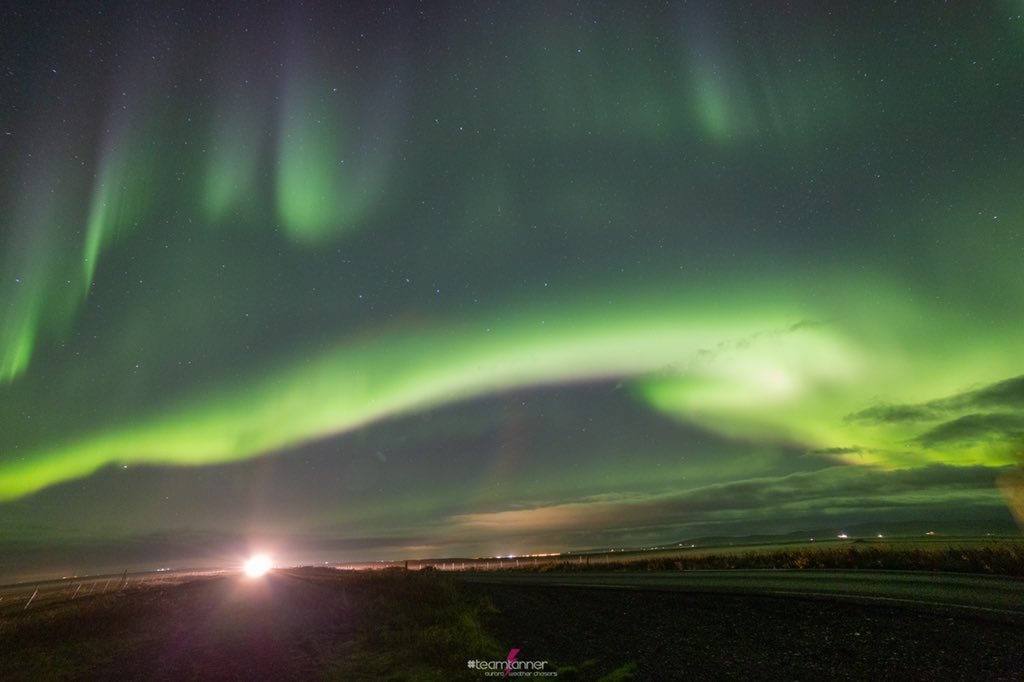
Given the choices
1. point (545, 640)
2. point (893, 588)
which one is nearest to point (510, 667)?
point (545, 640)

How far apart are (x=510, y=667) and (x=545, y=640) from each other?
4224mm

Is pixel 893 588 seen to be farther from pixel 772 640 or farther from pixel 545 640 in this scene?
pixel 545 640

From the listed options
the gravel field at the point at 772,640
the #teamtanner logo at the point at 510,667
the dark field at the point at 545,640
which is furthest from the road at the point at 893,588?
the #teamtanner logo at the point at 510,667

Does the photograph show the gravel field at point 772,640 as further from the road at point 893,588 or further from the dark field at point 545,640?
the road at point 893,588

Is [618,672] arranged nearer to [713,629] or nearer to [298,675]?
[713,629]

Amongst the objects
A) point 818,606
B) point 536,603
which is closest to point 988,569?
point 818,606

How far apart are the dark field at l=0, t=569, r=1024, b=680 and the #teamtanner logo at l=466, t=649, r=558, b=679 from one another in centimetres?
31

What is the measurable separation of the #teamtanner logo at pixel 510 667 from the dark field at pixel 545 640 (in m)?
0.31

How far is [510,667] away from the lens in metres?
14.5

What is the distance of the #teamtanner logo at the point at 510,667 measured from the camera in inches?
544

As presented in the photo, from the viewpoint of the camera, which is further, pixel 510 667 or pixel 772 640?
pixel 510 667

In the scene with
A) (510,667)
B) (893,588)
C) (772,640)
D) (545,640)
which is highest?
(772,640)

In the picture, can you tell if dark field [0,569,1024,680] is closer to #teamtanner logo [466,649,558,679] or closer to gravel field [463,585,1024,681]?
gravel field [463,585,1024,681]

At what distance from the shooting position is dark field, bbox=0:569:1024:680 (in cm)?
1188
